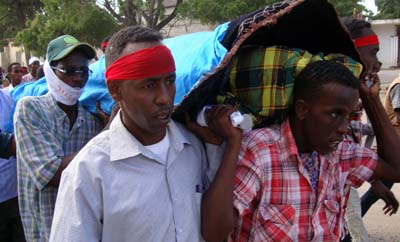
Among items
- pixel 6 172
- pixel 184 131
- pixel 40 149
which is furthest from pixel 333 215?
pixel 6 172

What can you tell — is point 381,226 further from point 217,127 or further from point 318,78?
point 217,127

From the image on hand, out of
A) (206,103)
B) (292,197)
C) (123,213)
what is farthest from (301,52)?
(123,213)

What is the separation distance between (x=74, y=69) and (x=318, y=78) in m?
1.40

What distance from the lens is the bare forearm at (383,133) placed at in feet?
6.89

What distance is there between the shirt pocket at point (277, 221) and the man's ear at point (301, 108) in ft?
1.13

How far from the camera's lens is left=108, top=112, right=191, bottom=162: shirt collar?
1581mm

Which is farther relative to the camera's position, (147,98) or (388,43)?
(388,43)

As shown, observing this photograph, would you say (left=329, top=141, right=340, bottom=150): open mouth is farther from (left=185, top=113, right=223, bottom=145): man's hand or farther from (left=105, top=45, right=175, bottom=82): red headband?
(left=105, top=45, right=175, bottom=82): red headband

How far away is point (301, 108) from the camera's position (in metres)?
1.80

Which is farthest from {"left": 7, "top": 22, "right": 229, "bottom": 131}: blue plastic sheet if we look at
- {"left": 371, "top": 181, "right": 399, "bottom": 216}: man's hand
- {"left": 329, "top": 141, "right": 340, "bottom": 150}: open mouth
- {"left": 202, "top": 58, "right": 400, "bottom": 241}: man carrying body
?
{"left": 371, "top": 181, "right": 399, "bottom": 216}: man's hand

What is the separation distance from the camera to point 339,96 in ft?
5.67

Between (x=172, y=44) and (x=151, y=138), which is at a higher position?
(x=172, y=44)

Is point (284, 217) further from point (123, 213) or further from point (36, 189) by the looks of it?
point (36, 189)

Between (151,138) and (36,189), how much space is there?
3.08 feet
